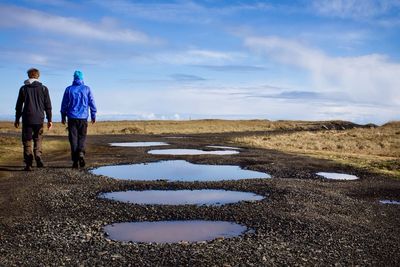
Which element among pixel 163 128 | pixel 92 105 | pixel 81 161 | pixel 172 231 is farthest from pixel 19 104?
pixel 163 128

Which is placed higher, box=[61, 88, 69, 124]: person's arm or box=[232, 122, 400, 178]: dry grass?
box=[61, 88, 69, 124]: person's arm

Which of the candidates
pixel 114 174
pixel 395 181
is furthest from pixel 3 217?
pixel 395 181

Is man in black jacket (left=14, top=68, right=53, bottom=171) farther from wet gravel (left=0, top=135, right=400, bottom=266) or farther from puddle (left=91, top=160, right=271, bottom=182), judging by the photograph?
puddle (left=91, top=160, right=271, bottom=182)

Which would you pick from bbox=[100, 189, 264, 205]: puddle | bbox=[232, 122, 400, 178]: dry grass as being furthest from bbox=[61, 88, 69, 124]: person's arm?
bbox=[232, 122, 400, 178]: dry grass

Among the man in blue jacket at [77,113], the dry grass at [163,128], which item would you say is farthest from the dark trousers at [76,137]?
the dry grass at [163,128]

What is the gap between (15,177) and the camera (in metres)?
13.6

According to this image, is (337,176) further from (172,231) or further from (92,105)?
(172,231)

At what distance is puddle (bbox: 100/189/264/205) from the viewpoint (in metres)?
11.1

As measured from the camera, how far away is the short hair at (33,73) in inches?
608

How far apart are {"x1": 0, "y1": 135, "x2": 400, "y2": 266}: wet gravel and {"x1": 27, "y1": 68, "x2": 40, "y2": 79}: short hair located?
2.97 meters

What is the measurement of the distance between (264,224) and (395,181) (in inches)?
324

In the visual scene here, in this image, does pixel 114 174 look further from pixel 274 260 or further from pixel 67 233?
pixel 274 260

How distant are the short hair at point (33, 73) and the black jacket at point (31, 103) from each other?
0.82 feet

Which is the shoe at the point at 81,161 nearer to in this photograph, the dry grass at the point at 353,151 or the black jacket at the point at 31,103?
the black jacket at the point at 31,103
